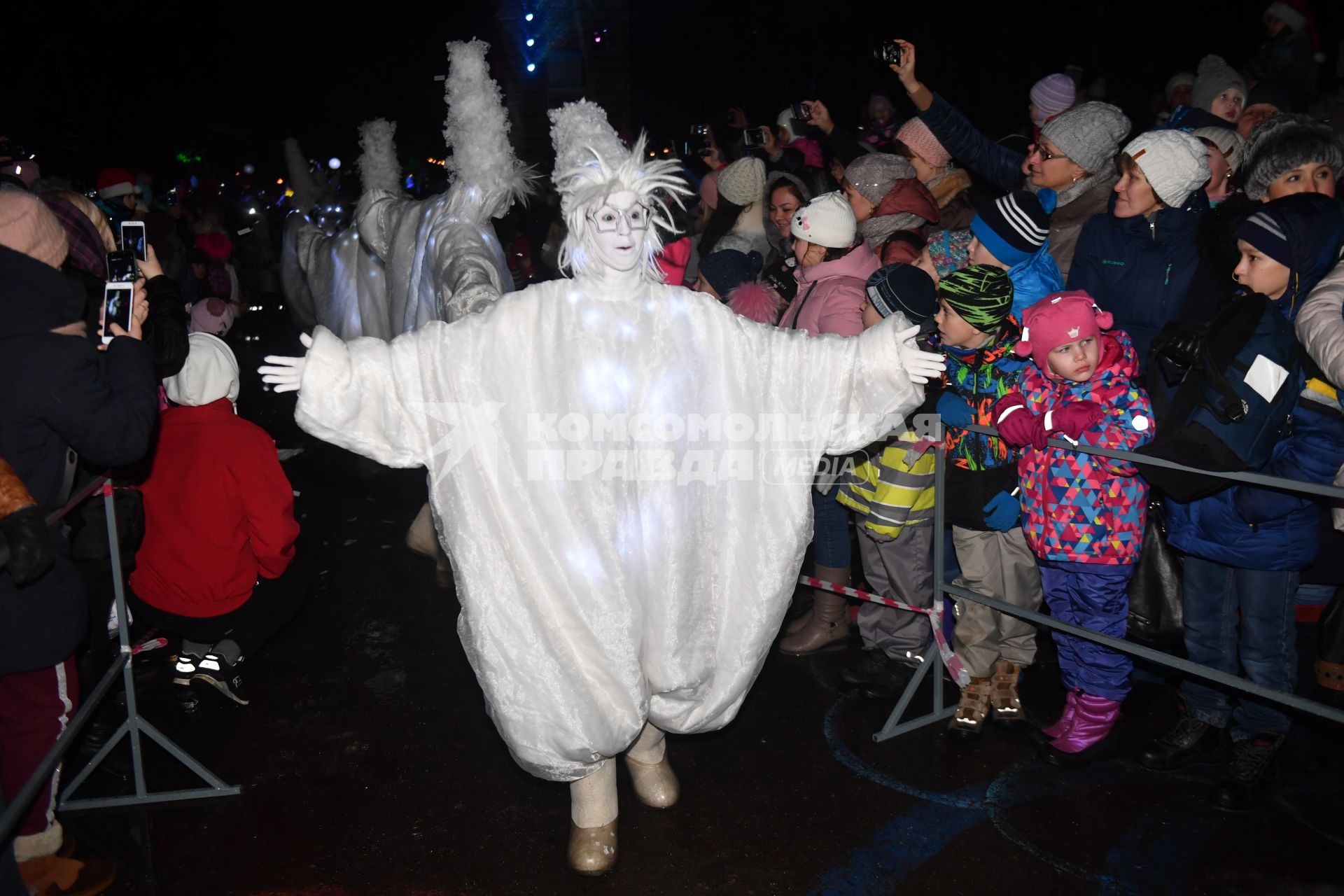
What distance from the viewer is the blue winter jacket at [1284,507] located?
10.2 feet

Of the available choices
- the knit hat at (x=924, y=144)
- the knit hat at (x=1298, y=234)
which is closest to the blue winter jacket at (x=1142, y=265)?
the knit hat at (x=1298, y=234)

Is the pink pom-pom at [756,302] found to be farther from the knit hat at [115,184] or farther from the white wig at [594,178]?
the knit hat at [115,184]

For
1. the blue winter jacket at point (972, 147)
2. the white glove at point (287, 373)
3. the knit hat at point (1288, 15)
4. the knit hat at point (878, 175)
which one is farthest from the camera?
the knit hat at point (1288, 15)

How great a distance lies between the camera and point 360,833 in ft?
10.7

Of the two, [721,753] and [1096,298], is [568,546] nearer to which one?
[721,753]

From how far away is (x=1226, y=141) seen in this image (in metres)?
4.33

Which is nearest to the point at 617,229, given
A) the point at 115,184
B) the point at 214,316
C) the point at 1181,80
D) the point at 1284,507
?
the point at 1284,507

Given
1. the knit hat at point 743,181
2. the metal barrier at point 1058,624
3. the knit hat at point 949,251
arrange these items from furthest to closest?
the knit hat at point 743,181 → the knit hat at point 949,251 → the metal barrier at point 1058,624

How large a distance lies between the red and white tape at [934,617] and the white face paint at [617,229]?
1.59 meters

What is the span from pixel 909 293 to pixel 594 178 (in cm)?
128

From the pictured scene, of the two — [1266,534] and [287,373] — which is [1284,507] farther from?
[287,373]

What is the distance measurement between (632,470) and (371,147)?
4.47 meters

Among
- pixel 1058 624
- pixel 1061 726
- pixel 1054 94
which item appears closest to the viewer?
pixel 1058 624

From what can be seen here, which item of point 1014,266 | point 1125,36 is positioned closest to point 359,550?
point 1014,266
